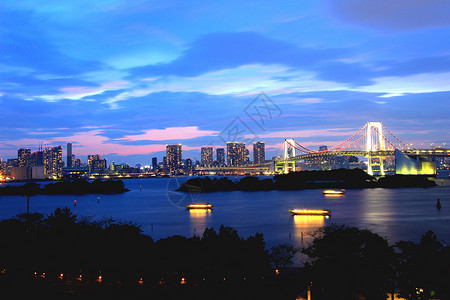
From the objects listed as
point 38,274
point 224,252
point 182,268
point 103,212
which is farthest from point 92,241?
point 103,212

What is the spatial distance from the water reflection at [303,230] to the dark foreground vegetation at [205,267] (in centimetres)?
315

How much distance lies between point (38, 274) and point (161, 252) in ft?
17.9

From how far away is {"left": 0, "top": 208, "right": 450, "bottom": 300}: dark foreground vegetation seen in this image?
49.9ft

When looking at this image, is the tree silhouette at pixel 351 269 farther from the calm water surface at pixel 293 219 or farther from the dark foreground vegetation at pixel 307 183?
the dark foreground vegetation at pixel 307 183

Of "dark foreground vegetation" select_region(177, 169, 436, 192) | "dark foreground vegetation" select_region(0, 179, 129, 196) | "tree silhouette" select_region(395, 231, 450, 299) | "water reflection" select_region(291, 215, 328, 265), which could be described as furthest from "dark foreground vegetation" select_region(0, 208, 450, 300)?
"dark foreground vegetation" select_region(0, 179, 129, 196)

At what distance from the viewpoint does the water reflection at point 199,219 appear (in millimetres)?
36031

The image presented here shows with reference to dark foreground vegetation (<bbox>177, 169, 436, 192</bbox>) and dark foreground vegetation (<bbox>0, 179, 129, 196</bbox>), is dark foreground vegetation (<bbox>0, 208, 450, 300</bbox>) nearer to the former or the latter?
dark foreground vegetation (<bbox>177, 169, 436, 192</bbox>)

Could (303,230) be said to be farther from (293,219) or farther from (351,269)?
(351,269)

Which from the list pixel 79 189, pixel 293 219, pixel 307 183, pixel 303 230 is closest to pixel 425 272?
pixel 303 230

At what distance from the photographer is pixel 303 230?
34.6m

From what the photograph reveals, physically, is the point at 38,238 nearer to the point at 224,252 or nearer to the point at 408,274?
the point at 224,252

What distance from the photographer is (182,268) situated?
1783cm

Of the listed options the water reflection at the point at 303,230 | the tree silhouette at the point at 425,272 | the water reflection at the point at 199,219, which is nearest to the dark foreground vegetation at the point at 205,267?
the tree silhouette at the point at 425,272

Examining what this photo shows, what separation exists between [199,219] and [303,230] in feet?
42.1
